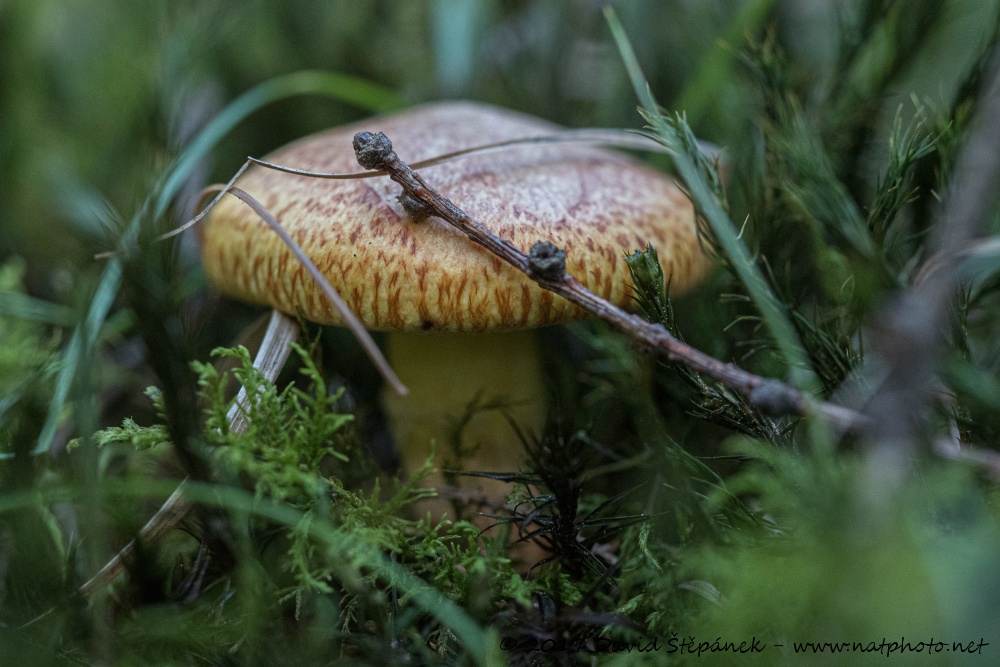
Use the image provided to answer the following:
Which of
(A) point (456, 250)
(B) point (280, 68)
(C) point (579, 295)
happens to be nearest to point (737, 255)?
(C) point (579, 295)

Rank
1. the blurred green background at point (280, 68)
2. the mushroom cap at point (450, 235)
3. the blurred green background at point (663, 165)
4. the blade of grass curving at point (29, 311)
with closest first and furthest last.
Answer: the blurred green background at point (663, 165)
the mushroom cap at point (450, 235)
the blade of grass curving at point (29, 311)
the blurred green background at point (280, 68)

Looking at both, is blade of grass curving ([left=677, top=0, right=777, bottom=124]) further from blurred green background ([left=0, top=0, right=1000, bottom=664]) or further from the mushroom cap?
the mushroom cap

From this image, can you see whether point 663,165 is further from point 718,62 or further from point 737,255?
point 737,255

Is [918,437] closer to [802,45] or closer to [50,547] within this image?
[50,547]

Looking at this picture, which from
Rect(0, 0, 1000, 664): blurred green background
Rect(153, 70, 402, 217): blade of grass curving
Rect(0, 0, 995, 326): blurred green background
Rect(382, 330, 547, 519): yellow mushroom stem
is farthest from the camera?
Rect(0, 0, 995, 326): blurred green background

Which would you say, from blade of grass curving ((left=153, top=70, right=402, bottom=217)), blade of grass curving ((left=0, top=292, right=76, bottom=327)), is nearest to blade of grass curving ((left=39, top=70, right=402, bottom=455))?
blade of grass curving ((left=153, top=70, right=402, bottom=217))

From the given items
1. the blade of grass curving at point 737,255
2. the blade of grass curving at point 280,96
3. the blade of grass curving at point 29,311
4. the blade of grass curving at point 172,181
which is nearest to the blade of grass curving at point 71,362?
the blade of grass curving at point 172,181

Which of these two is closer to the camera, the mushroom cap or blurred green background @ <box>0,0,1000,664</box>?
blurred green background @ <box>0,0,1000,664</box>

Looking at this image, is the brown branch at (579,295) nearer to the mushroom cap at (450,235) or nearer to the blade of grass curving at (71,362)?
the mushroom cap at (450,235)
